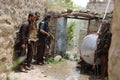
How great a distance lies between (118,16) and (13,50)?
5905 mm

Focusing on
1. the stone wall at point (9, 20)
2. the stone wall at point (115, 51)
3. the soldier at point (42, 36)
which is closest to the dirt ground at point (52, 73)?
the soldier at point (42, 36)

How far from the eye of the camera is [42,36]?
340 inches

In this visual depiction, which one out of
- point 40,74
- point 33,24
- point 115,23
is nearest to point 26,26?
point 33,24

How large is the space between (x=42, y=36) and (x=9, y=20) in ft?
8.29

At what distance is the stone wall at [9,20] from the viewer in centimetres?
590

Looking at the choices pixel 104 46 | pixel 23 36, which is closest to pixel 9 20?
pixel 23 36

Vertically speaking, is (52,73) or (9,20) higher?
(9,20)

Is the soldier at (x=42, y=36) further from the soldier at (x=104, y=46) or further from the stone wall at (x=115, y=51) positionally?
the stone wall at (x=115, y=51)

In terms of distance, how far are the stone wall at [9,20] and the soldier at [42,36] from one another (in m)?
0.67

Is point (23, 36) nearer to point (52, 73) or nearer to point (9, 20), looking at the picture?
point (9, 20)

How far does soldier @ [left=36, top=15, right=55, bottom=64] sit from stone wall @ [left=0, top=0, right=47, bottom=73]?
673mm

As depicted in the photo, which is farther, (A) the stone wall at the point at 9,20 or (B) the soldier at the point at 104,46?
(B) the soldier at the point at 104,46

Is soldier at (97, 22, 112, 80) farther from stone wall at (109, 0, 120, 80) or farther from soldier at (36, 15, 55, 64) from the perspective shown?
stone wall at (109, 0, 120, 80)

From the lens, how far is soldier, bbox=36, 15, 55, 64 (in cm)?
845
